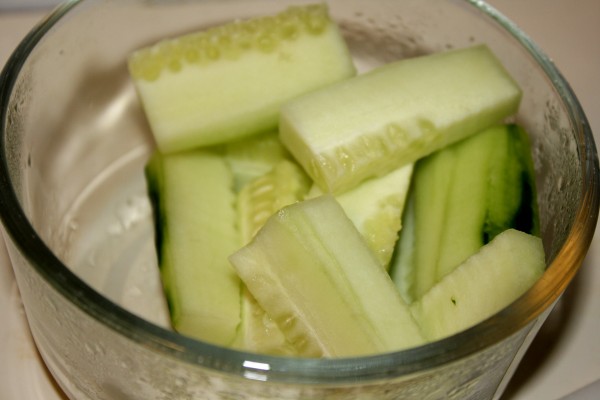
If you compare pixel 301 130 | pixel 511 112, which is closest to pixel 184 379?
pixel 301 130

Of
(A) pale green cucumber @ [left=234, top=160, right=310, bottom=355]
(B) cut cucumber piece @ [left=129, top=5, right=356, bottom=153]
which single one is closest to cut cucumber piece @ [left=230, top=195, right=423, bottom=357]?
(A) pale green cucumber @ [left=234, top=160, right=310, bottom=355]

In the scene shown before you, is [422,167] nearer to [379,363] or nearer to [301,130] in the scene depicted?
[301,130]

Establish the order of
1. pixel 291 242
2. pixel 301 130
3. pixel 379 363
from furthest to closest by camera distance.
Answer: pixel 301 130
pixel 291 242
pixel 379 363

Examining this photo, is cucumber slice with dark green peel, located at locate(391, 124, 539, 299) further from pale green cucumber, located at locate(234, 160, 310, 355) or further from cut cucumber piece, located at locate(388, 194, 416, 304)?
pale green cucumber, located at locate(234, 160, 310, 355)

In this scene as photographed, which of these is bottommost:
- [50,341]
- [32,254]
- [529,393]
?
[529,393]

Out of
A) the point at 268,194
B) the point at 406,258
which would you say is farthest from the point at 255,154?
the point at 406,258

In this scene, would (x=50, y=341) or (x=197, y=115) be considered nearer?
(x=50, y=341)

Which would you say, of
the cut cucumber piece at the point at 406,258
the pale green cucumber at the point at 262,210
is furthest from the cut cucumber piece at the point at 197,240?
the cut cucumber piece at the point at 406,258
